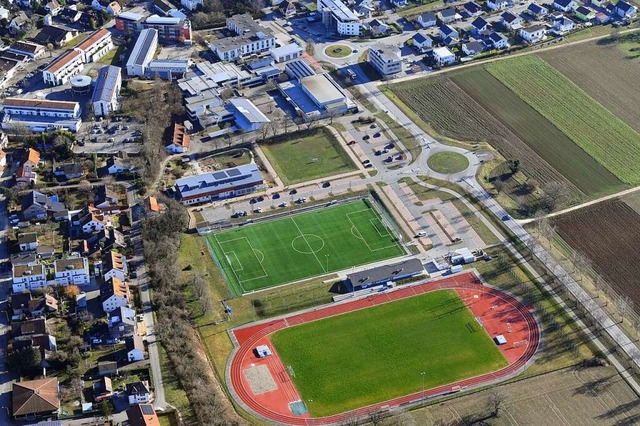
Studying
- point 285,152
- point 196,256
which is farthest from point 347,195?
point 196,256

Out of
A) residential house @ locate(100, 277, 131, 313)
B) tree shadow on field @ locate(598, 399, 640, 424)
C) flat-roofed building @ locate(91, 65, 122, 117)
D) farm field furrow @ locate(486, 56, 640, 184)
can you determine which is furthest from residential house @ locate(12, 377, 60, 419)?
farm field furrow @ locate(486, 56, 640, 184)

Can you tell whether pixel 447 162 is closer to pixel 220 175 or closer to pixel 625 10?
pixel 220 175

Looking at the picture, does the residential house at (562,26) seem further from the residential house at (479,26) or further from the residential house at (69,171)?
the residential house at (69,171)

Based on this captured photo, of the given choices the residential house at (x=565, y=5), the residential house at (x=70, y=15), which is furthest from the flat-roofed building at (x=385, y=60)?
the residential house at (x=70, y=15)

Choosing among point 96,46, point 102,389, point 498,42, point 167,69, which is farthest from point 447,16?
point 102,389

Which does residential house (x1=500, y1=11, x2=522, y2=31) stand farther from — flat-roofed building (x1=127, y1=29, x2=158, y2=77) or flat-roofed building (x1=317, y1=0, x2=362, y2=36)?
flat-roofed building (x1=127, y1=29, x2=158, y2=77)

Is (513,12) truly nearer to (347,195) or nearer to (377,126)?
(377,126)
